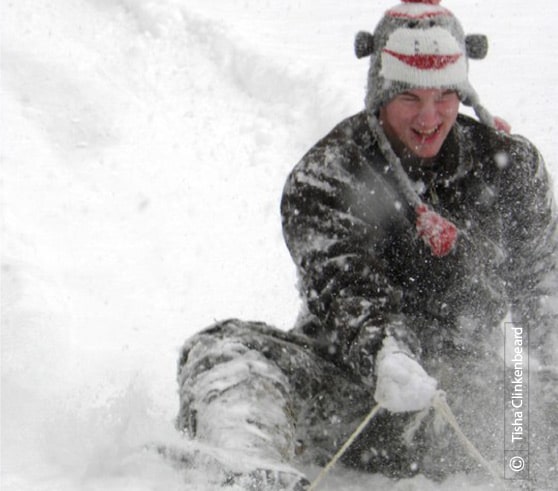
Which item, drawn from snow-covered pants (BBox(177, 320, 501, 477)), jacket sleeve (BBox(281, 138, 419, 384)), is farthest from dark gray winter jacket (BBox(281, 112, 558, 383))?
snow-covered pants (BBox(177, 320, 501, 477))

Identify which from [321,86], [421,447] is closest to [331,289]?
[421,447]

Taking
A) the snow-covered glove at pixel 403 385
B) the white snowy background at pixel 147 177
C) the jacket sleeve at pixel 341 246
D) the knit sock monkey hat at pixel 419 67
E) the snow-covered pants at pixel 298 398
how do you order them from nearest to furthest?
1. the snow-covered glove at pixel 403 385
2. the snow-covered pants at pixel 298 398
3. the jacket sleeve at pixel 341 246
4. the knit sock monkey hat at pixel 419 67
5. the white snowy background at pixel 147 177

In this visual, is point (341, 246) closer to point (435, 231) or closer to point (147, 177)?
point (435, 231)

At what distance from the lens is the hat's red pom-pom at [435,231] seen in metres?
3.09

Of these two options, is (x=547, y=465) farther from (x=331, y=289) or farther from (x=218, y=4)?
(x=218, y=4)

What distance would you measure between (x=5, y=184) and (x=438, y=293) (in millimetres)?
2944

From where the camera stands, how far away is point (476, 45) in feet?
11.2

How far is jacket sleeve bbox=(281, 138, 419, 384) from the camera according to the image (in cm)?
301

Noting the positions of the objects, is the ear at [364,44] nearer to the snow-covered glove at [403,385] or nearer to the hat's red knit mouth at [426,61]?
the hat's red knit mouth at [426,61]

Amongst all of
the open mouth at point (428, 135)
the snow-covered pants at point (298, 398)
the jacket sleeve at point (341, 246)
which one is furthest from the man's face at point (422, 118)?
the snow-covered pants at point (298, 398)

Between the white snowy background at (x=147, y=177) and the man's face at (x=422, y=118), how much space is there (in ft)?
3.33

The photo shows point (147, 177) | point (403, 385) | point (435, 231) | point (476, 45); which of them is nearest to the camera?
point (403, 385)

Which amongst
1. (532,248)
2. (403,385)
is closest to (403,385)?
(403,385)

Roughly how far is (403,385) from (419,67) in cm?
104
